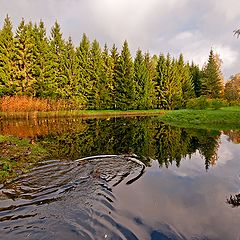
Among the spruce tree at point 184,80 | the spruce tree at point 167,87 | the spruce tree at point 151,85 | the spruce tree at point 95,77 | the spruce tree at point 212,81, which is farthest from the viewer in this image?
the spruce tree at point 184,80

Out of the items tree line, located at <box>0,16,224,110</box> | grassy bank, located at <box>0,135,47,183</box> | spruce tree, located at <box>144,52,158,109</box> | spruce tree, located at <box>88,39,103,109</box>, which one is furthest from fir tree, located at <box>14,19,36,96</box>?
grassy bank, located at <box>0,135,47,183</box>

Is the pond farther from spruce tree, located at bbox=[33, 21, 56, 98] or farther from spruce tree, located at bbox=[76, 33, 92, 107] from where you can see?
spruce tree, located at bbox=[76, 33, 92, 107]

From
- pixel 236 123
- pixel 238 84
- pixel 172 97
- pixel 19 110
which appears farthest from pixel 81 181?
pixel 238 84

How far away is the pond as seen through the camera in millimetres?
4715

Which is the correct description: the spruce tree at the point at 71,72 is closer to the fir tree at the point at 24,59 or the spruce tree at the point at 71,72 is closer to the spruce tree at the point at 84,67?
the spruce tree at the point at 84,67

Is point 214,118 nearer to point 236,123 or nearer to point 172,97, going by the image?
point 236,123

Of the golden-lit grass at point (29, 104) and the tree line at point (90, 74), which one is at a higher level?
the tree line at point (90, 74)

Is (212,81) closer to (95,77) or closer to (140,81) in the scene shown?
(140,81)

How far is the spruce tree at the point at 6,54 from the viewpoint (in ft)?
122

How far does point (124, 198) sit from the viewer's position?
628cm

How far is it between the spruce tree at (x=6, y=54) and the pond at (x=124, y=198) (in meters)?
30.4

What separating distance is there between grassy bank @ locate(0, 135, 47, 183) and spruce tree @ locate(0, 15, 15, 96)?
88.1ft

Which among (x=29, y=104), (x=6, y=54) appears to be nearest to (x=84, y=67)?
(x=6, y=54)

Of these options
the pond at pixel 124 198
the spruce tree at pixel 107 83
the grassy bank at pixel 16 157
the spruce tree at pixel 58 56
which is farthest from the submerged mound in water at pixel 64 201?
the spruce tree at pixel 107 83
